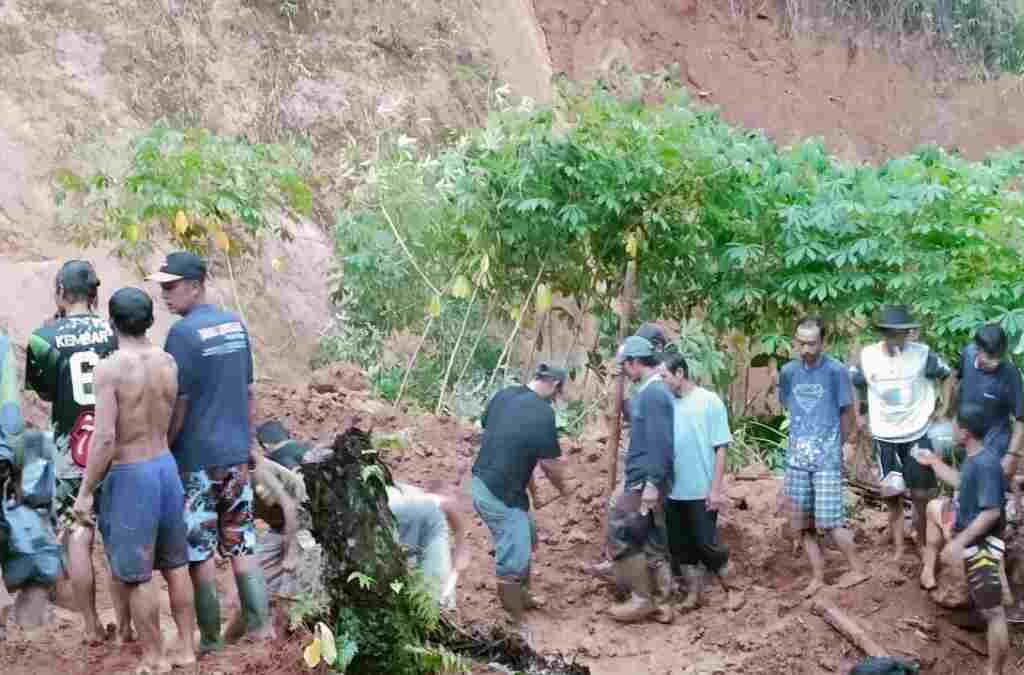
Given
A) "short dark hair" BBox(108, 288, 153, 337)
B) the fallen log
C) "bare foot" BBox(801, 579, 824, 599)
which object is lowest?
the fallen log

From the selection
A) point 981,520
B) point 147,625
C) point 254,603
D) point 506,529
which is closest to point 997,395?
point 981,520

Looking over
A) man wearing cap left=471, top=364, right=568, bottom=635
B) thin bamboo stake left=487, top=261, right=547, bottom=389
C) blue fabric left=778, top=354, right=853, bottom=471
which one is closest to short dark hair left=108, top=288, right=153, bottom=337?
man wearing cap left=471, top=364, right=568, bottom=635

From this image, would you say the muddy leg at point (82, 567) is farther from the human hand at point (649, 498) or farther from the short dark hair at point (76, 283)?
the human hand at point (649, 498)

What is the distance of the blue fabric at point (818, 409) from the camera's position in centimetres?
942

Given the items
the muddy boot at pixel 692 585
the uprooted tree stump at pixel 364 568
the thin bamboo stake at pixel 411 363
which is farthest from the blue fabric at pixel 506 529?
the thin bamboo stake at pixel 411 363

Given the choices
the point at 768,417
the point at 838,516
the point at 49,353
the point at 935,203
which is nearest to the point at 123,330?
the point at 49,353

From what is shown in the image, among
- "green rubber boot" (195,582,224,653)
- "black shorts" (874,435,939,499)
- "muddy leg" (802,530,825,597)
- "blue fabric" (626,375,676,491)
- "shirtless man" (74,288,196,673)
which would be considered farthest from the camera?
"muddy leg" (802,530,825,597)

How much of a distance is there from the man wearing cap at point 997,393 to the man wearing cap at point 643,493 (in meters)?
1.75

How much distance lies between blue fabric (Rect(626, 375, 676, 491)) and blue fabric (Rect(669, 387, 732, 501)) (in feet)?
0.54

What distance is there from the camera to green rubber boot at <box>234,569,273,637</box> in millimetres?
7492

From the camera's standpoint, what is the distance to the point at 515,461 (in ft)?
29.1

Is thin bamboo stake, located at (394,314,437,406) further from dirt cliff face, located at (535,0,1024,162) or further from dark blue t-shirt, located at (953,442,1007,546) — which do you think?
dirt cliff face, located at (535,0,1024,162)

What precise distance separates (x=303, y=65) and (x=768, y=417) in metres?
7.94

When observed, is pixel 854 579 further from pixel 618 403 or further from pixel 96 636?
pixel 96 636
